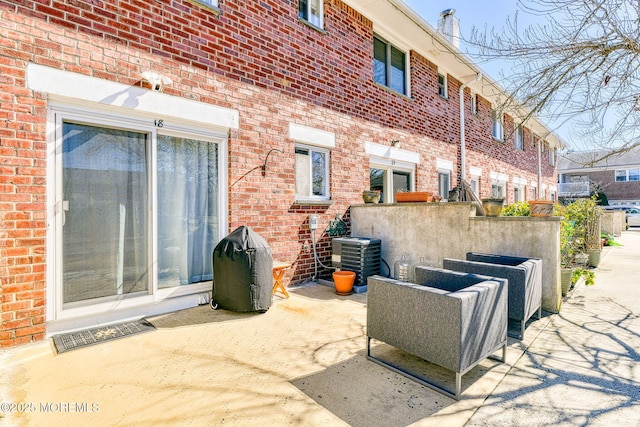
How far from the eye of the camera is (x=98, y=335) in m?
3.68

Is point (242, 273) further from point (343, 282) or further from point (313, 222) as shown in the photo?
point (313, 222)

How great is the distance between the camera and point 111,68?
398cm

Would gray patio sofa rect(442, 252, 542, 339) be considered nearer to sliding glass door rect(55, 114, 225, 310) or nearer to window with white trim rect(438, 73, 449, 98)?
sliding glass door rect(55, 114, 225, 310)

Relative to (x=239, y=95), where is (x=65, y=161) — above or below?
below

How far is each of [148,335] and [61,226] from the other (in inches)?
61.1

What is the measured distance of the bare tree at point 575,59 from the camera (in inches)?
127

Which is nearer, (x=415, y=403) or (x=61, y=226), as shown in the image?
(x=415, y=403)

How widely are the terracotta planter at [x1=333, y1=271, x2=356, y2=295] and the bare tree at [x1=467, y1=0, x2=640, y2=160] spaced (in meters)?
3.36

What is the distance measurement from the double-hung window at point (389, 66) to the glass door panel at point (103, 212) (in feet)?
19.4

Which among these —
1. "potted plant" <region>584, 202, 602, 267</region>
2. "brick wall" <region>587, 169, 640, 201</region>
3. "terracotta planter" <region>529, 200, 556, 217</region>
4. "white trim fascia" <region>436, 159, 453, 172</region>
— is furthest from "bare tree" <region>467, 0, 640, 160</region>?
"brick wall" <region>587, 169, 640, 201</region>

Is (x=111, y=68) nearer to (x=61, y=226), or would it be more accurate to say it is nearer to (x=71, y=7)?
(x=71, y=7)

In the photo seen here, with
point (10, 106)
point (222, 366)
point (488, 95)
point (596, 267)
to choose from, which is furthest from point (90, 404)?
point (488, 95)

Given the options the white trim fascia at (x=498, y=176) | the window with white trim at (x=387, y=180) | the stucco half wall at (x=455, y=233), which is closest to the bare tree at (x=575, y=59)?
the stucco half wall at (x=455, y=233)

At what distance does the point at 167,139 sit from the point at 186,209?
1.00 m
